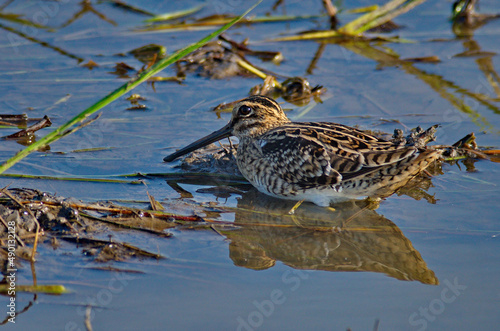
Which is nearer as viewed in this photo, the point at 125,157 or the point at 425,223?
the point at 425,223

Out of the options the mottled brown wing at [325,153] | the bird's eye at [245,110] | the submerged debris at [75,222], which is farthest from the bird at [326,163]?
the submerged debris at [75,222]

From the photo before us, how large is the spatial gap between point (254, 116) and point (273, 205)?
3.55 feet

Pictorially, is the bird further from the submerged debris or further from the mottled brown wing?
the submerged debris

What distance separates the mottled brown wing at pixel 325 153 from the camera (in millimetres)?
5906

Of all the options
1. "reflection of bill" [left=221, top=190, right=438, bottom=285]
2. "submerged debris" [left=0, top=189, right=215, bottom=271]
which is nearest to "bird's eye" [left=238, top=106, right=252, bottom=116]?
"reflection of bill" [left=221, top=190, right=438, bottom=285]

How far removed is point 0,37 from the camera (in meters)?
10.1

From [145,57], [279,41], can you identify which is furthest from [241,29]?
[145,57]

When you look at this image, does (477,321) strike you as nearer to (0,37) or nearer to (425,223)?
(425,223)

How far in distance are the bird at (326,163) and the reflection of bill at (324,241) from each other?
0.20 m

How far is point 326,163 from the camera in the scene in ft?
19.7

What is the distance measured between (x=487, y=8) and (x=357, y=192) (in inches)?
277

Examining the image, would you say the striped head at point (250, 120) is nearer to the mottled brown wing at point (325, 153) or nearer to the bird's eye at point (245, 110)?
the bird's eye at point (245, 110)

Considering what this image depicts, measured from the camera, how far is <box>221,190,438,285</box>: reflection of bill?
518 centimetres

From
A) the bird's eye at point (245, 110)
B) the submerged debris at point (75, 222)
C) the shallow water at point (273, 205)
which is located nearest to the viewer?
the shallow water at point (273, 205)
